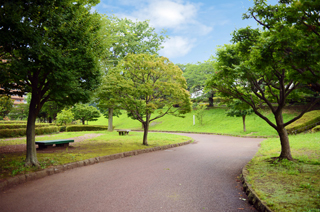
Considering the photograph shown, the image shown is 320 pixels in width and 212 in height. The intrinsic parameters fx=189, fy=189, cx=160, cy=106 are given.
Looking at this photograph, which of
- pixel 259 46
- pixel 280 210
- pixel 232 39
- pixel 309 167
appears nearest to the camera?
pixel 280 210

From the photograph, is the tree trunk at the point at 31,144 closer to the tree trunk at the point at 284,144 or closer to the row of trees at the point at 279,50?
the row of trees at the point at 279,50

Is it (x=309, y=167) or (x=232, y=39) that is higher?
(x=232, y=39)

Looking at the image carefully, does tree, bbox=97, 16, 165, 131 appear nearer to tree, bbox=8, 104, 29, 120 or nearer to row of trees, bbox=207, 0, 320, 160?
row of trees, bbox=207, 0, 320, 160

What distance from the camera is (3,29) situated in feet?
16.8

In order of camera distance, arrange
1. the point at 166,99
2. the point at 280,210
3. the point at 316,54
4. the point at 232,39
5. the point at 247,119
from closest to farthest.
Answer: the point at 280,210 < the point at 316,54 < the point at 232,39 < the point at 166,99 < the point at 247,119

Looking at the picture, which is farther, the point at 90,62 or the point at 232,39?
the point at 232,39

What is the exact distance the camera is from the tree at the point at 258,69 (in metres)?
4.92

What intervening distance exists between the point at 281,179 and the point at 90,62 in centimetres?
670

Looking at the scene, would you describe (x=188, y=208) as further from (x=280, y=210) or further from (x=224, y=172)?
(x=224, y=172)

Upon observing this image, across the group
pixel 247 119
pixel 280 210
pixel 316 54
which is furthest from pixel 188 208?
pixel 247 119

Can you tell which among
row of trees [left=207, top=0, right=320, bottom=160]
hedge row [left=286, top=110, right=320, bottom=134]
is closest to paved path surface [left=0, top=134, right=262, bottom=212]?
row of trees [left=207, top=0, right=320, bottom=160]

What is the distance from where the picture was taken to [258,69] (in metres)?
5.62

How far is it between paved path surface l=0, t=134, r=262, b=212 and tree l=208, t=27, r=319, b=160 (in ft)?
10.0

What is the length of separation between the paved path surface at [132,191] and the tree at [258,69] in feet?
10.0
